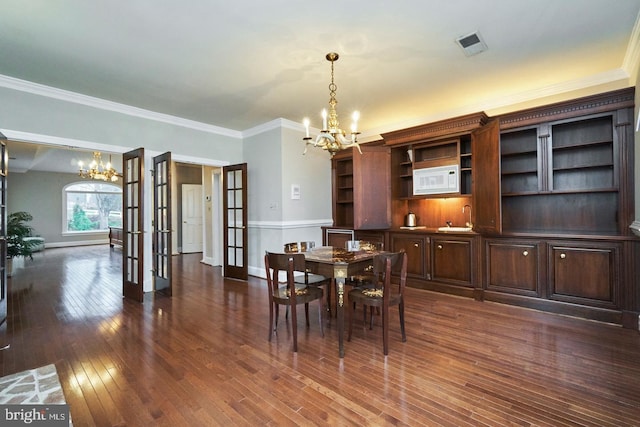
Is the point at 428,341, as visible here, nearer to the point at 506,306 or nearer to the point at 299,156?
the point at 506,306

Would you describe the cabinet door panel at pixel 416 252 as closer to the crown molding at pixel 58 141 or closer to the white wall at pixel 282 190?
the white wall at pixel 282 190

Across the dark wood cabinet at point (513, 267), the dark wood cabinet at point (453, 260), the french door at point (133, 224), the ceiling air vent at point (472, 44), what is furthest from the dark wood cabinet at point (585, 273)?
the french door at point (133, 224)

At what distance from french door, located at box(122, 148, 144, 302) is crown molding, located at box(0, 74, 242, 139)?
2.23 ft

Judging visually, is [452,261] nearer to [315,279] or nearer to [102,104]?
[315,279]

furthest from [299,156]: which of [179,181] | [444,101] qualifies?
[179,181]

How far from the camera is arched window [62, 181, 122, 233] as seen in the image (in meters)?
10.6

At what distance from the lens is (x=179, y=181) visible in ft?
29.6

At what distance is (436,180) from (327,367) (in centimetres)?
325

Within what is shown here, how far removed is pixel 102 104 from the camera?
409 cm

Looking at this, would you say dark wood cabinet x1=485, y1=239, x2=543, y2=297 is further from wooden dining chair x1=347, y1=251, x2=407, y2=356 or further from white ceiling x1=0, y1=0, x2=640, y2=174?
white ceiling x1=0, y1=0, x2=640, y2=174

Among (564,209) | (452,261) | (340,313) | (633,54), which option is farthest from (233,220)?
(633,54)

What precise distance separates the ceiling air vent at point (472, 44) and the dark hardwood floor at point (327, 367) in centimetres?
276

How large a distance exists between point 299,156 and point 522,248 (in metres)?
3.60

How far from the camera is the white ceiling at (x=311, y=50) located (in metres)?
2.33
